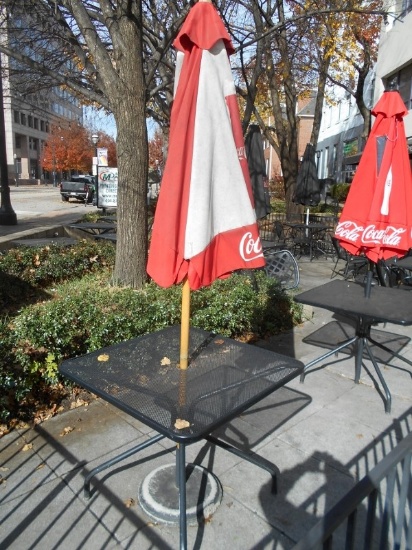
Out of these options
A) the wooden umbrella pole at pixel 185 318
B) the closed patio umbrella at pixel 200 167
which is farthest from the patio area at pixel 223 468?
the closed patio umbrella at pixel 200 167

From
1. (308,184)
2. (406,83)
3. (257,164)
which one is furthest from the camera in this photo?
(406,83)

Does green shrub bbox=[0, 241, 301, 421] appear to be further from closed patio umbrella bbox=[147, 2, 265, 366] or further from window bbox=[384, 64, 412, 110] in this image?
window bbox=[384, 64, 412, 110]

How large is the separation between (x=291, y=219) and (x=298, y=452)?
39.0ft

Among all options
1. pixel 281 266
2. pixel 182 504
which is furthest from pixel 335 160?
pixel 182 504

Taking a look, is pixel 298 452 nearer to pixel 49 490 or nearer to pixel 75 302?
pixel 49 490

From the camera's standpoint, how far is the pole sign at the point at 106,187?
13461 mm

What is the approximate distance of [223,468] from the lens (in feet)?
9.38

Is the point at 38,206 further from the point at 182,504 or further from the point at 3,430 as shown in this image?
the point at 182,504

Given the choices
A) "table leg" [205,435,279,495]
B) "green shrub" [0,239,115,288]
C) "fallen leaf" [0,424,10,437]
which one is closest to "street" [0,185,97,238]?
"green shrub" [0,239,115,288]

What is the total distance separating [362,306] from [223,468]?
6.17ft

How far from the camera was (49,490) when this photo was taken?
2605 millimetres

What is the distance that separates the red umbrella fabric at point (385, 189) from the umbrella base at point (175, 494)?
2485 mm

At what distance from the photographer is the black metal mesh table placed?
205cm

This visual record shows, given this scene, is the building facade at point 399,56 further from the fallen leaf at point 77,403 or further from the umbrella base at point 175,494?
the umbrella base at point 175,494
